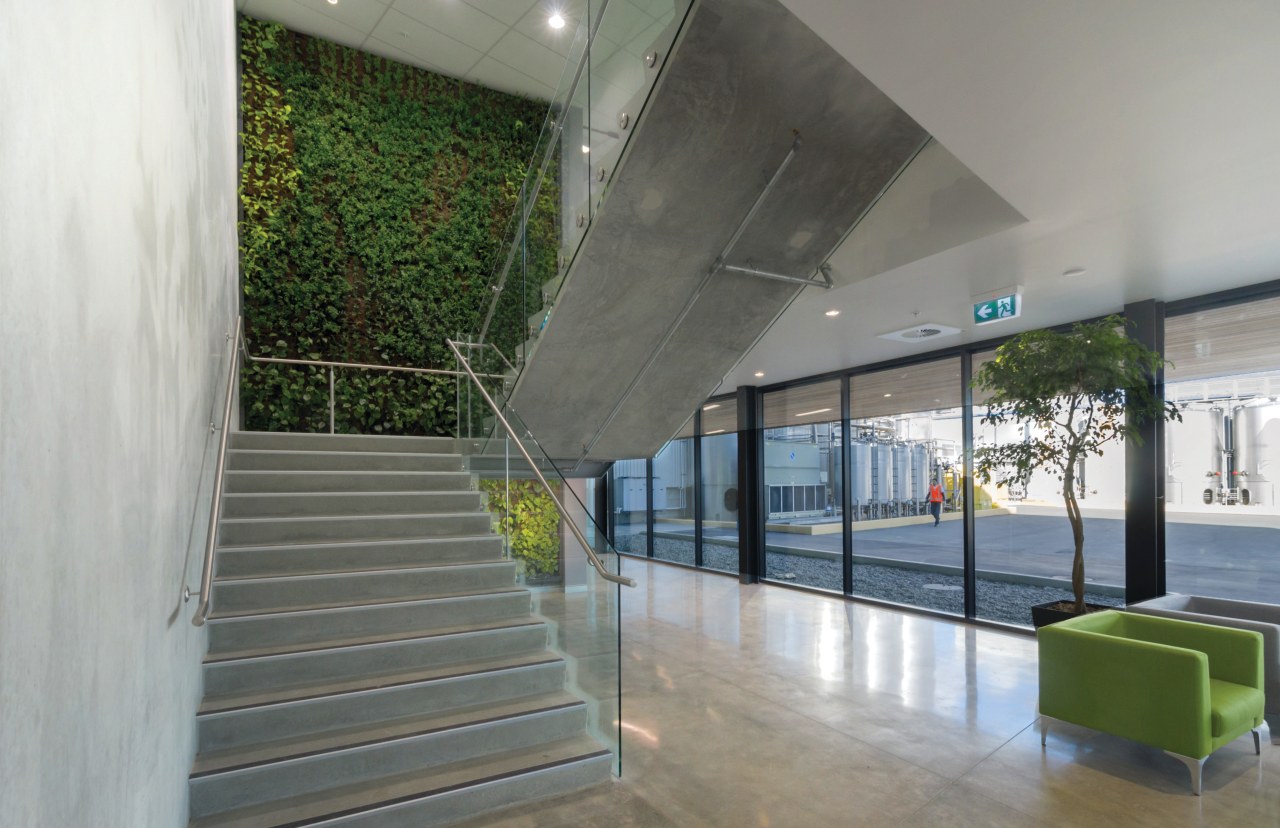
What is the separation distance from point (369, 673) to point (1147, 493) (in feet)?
22.1

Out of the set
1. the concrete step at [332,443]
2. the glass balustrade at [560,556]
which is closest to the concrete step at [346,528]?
the glass balustrade at [560,556]

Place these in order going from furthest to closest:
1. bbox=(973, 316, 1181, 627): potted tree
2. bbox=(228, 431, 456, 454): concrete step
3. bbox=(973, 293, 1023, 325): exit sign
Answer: bbox=(228, 431, 456, 454): concrete step → bbox=(973, 293, 1023, 325): exit sign → bbox=(973, 316, 1181, 627): potted tree

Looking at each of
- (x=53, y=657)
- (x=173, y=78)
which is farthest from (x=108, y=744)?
(x=173, y=78)

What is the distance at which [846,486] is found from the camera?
966 centimetres

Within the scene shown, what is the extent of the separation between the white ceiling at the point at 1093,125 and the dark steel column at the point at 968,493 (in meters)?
2.31

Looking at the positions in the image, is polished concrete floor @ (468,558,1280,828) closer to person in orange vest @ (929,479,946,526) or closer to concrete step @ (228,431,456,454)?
person in orange vest @ (929,479,946,526)

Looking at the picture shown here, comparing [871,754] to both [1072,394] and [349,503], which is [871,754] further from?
[349,503]

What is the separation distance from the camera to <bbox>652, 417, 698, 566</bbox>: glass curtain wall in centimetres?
1277

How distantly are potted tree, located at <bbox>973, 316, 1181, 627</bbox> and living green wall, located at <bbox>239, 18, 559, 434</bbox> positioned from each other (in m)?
5.10

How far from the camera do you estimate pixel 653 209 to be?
4406 mm

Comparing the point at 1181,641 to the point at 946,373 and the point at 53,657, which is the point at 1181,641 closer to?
the point at 946,373

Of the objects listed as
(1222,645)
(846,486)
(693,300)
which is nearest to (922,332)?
(846,486)

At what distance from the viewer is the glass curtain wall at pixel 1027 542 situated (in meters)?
6.97

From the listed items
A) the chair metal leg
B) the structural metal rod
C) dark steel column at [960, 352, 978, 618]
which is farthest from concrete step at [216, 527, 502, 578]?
dark steel column at [960, 352, 978, 618]
